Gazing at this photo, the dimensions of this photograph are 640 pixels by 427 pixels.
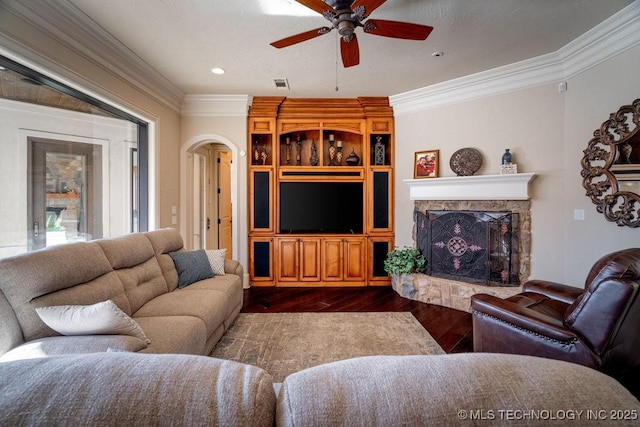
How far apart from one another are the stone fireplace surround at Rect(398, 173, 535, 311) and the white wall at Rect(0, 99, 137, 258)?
3906 mm

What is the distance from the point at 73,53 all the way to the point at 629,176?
17.1 feet

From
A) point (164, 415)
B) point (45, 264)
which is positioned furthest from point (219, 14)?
point (164, 415)

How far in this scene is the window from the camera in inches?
81.7

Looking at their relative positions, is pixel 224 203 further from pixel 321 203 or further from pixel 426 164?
pixel 426 164

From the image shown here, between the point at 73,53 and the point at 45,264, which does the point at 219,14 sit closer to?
the point at 73,53

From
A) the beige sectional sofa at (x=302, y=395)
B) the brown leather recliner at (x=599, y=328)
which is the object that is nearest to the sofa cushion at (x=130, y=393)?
the beige sectional sofa at (x=302, y=395)

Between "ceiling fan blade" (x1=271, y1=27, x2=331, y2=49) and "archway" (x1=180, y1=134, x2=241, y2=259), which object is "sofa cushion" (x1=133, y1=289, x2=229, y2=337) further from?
"ceiling fan blade" (x1=271, y1=27, x2=331, y2=49)

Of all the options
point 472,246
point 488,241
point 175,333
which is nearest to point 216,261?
point 175,333

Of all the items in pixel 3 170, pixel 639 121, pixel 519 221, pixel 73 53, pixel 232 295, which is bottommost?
pixel 232 295

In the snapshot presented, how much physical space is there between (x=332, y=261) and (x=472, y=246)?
80.1 inches

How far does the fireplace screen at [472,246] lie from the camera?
338 cm

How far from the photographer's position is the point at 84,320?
145cm

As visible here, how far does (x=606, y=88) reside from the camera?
266 cm

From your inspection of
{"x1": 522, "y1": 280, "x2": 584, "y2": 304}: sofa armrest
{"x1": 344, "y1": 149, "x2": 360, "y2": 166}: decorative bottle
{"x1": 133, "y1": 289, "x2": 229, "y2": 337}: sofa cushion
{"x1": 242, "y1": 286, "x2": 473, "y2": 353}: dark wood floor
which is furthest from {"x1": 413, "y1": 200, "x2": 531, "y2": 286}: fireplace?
{"x1": 133, "y1": 289, "x2": 229, "y2": 337}: sofa cushion
